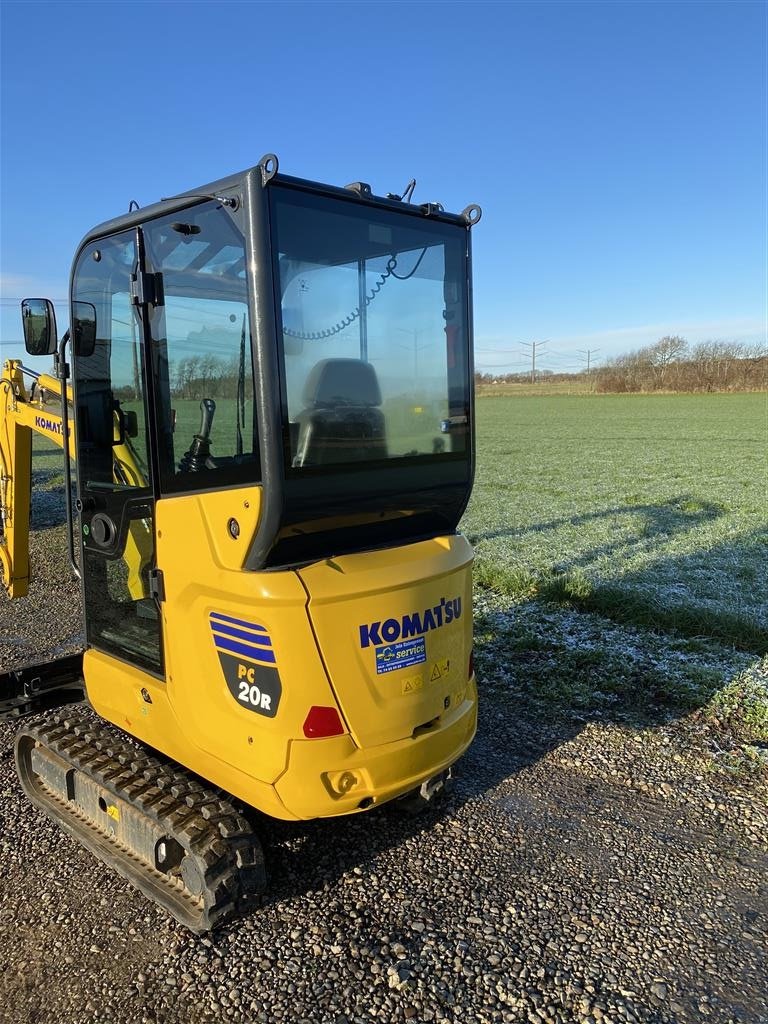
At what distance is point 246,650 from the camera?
3.12 m

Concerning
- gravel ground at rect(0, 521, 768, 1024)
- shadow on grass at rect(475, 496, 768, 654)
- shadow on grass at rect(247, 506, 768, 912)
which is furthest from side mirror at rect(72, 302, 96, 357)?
shadow on grass at rect(475, 496, 768, 654)

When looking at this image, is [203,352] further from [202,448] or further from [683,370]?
[683,370]

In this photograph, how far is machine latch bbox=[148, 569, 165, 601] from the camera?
11.5ft

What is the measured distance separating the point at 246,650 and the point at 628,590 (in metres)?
5.77

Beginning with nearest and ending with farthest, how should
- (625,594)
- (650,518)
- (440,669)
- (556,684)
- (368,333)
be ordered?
1. (368,333)
2. (440,669)
3. (556,684)
4. (625,594)
5. (650,518)

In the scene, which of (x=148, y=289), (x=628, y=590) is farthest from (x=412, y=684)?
(x=628, y=590)

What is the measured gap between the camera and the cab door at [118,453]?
11.5ft

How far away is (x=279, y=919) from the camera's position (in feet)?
11.1

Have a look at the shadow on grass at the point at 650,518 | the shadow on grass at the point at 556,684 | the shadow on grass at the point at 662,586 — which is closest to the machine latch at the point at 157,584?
the shadow on grass at the point at 556,684

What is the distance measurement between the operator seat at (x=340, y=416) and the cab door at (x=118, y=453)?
78 cm

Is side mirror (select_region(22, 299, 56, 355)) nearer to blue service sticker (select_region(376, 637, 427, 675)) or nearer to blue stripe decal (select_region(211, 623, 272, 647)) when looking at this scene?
blue stripe decal (select_region(211, 623, 272, 647))

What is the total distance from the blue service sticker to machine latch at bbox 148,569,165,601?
Result: 105 cm

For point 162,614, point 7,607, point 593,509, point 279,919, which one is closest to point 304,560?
point 162,614

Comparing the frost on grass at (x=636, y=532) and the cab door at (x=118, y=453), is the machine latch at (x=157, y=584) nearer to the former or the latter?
the cab door at (x=118, y=453)
